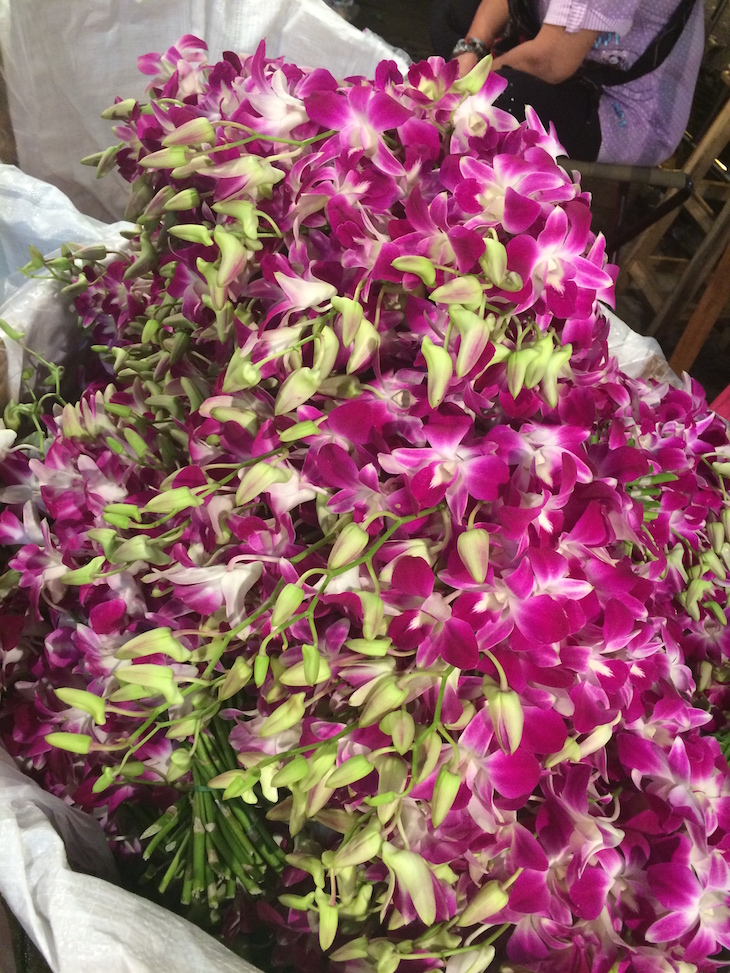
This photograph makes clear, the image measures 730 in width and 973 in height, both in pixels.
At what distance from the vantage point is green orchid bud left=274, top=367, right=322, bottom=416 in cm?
28

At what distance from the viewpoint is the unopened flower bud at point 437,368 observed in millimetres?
269

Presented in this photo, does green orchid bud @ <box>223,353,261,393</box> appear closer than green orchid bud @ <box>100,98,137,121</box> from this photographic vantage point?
Yes

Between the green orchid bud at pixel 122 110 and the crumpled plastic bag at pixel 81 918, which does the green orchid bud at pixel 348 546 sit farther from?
the green orchid bud at pixel 122 110

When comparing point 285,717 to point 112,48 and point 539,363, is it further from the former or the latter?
point 112,48

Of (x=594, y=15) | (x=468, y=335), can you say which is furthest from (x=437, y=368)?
(x=594, y=15)

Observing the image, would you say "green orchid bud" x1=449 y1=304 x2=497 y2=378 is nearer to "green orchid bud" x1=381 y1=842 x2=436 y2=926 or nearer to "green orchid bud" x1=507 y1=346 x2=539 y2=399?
"green orchid bud" x1=507 y1=346 x2=539 y2=399

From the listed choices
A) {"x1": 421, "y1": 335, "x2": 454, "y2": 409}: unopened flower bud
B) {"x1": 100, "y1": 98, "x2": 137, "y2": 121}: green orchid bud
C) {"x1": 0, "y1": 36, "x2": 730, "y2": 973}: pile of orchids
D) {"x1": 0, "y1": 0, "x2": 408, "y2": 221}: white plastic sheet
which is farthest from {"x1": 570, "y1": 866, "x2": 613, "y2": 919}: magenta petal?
{"x1": 0, "y1": 0, "x2": 408, "y2": 221}: white plastic sheet

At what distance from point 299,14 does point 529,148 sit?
1.39 feet

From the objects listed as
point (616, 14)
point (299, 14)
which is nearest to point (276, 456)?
point (299, 14)

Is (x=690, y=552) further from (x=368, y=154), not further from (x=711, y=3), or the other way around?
(x=711, y=3)

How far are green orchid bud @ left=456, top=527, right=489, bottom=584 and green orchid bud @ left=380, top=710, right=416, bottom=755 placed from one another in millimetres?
57

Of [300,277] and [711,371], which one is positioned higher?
[300,277]

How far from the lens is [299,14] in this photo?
25.0 inches

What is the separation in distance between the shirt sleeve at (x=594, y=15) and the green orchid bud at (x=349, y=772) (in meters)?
1.00
